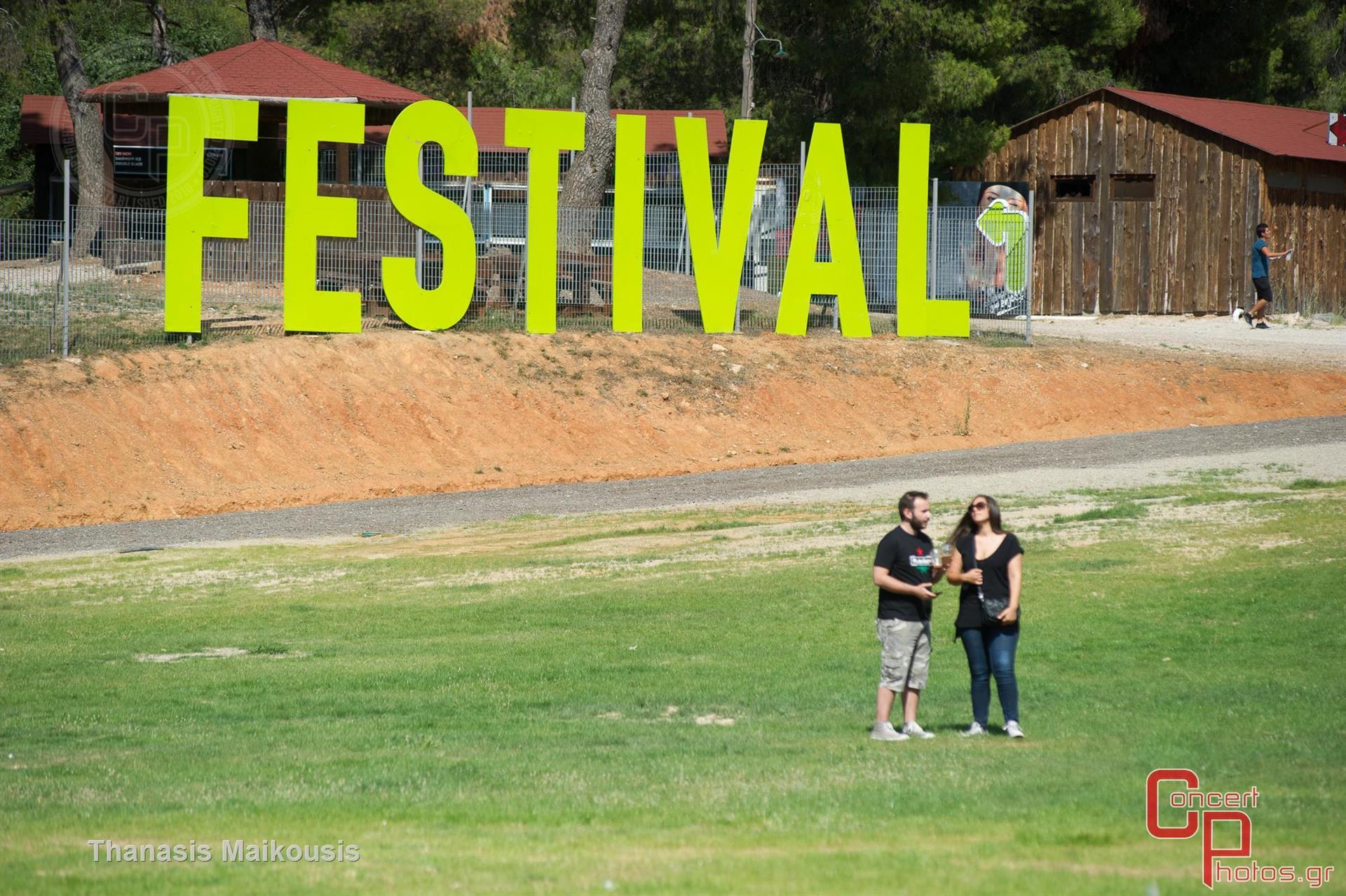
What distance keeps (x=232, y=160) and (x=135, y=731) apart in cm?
2973

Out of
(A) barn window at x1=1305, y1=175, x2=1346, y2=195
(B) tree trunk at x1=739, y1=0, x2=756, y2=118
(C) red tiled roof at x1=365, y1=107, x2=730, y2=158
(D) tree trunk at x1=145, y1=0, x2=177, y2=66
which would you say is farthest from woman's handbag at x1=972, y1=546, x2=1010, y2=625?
(D) tree trunk at x1=145, y1=0, x2=177, y2=66

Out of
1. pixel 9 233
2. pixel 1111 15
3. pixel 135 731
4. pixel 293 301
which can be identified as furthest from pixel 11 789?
pixel 1111 15

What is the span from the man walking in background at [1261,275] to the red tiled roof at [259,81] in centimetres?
1769

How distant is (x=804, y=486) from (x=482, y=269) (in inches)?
377

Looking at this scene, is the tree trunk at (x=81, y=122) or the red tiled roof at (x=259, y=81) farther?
the tree trunk at (x=81, y=122)

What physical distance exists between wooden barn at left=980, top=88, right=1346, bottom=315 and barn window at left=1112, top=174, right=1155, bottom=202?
32mm

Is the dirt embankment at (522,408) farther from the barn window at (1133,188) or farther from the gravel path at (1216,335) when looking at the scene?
the barn window at (1133,188)

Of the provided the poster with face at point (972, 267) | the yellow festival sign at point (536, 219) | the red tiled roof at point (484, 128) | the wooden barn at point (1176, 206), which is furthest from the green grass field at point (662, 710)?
the red tiled roof at point (484, 128)

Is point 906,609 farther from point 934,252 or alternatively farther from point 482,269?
point 934,252

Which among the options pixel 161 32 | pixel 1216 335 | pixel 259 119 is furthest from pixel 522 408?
pixel 161 32

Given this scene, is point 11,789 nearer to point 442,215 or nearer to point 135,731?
point 135,731

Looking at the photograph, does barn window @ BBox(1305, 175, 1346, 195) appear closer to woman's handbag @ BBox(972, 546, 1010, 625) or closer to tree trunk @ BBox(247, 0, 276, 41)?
tree trunk @ BBox(247, 0, 276, 41)

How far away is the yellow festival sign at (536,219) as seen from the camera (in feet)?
85.3

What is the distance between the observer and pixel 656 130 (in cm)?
4262
